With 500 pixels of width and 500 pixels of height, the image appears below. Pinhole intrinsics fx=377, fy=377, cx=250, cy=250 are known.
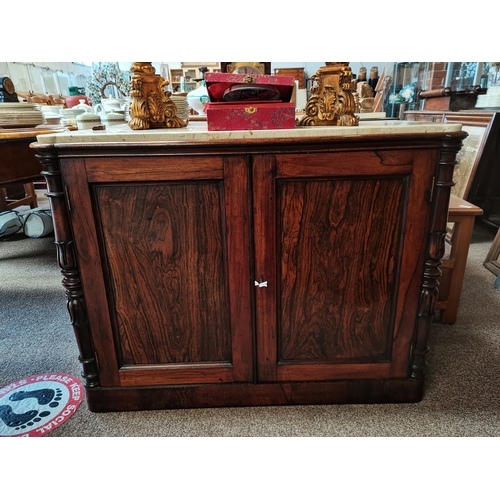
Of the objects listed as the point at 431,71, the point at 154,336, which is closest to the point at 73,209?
the point at 154,336

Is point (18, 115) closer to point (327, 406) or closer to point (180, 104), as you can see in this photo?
point (180, 104)

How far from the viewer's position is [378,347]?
1229mm

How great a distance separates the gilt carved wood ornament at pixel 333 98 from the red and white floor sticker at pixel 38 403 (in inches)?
50.0

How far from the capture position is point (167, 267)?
1.14 meters

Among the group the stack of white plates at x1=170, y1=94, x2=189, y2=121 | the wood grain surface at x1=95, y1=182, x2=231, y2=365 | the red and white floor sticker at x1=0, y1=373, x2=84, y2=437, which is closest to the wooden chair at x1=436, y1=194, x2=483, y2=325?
the wood grain surface at x1=95, y1=182, x2=231, y2=365

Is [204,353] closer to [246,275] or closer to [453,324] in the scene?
[246,275]

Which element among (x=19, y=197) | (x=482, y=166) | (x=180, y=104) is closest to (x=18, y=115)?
(x=180, y=104)

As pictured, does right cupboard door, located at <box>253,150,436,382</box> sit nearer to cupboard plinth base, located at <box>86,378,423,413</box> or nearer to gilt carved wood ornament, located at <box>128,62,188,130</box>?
cupboard plinth base, located at <box>86,378,423,413</box>

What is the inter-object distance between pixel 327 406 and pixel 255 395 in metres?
0.25

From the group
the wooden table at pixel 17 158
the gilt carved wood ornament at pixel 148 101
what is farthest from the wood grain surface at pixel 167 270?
the wooden table at pixel 17 158

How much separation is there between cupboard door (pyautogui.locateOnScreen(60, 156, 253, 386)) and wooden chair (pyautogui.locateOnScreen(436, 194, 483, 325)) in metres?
1.05

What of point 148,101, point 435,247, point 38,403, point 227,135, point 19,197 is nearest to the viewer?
point 227,135

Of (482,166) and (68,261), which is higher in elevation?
(68,261)

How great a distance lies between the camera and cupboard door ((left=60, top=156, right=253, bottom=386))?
3.42ft
